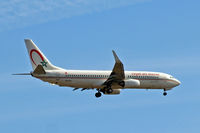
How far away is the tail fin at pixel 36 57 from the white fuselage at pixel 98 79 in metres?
2.03

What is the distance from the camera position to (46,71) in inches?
2667

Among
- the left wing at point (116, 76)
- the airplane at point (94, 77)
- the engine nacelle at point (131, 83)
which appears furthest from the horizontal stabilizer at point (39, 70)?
the engine nacelle at point (131, 83)

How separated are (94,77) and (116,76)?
305cm

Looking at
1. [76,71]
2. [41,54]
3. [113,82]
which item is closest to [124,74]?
[113,82]

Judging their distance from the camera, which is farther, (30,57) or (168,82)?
(168,82)

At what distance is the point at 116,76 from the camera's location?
69.9 metres

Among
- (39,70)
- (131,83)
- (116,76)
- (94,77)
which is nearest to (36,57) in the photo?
(39,70)

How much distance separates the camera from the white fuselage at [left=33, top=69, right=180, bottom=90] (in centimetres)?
6775

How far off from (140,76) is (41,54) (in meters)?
14.7

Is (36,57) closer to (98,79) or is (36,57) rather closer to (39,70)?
(39,70)

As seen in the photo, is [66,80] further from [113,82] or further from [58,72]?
[113,82]

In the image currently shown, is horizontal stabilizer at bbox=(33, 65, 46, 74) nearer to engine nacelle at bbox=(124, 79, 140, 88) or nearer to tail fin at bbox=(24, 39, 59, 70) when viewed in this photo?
tail fin at bbox=(24, 39, 59, 70)

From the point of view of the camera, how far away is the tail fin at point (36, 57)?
69.5m

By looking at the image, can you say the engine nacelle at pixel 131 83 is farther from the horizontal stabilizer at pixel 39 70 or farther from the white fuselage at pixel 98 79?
the horizontal stabilizer at pixel 39 70
